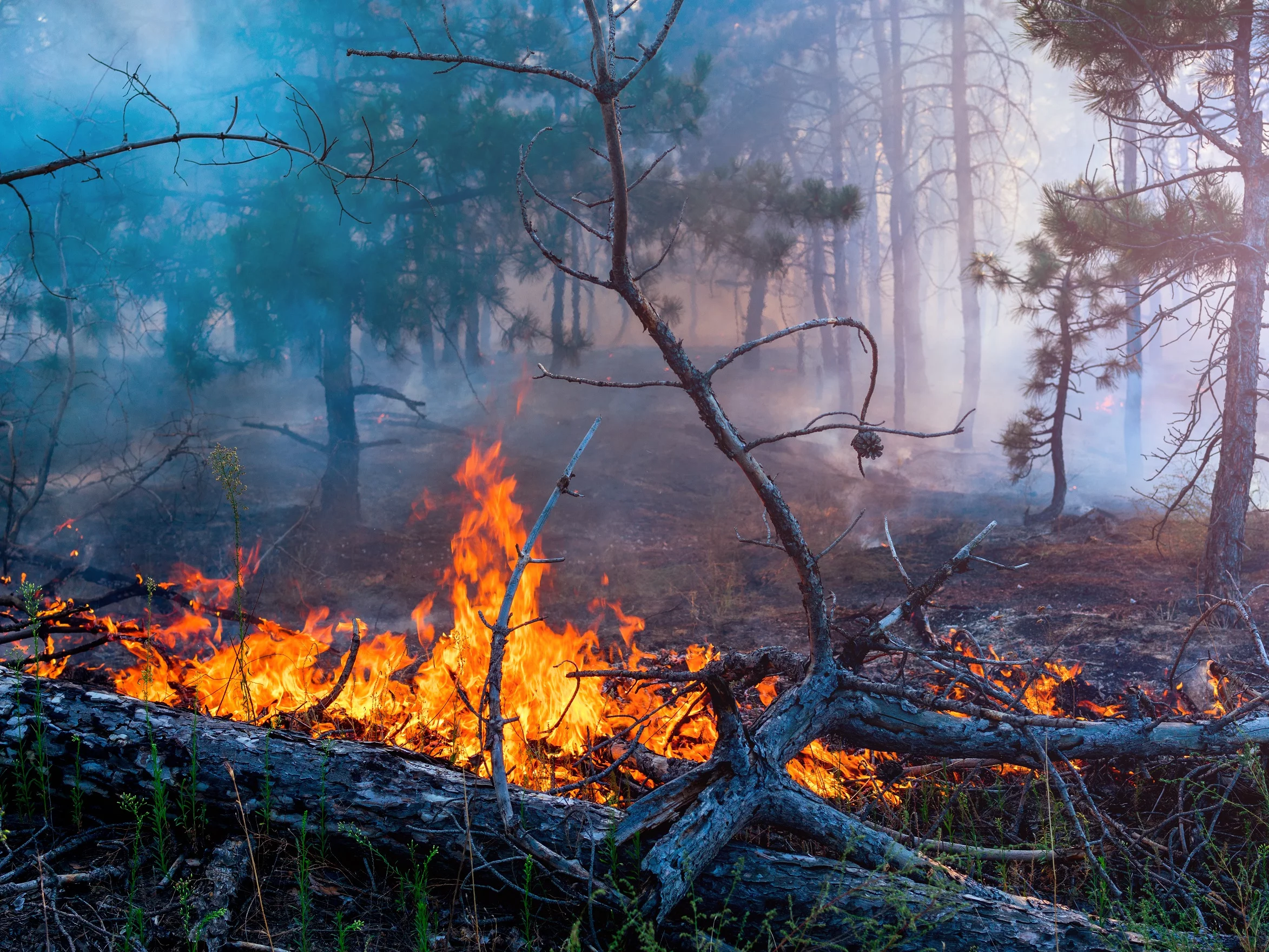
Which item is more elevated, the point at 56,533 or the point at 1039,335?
the point at 1039,335

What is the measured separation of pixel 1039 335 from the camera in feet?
37.3

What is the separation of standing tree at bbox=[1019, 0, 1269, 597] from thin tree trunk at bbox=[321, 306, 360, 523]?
32.2ft

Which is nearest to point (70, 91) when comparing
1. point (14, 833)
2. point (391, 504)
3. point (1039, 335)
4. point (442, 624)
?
point (391, 504)

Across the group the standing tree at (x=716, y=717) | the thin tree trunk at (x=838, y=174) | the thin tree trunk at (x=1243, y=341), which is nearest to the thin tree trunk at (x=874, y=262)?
the thin tree trunk at (x=838, y=174)

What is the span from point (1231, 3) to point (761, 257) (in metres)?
5.97

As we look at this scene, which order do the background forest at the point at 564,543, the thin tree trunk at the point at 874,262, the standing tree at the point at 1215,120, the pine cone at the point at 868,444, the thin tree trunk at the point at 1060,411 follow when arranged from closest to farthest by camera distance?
the background forest at the point at 564,543, the pine cone at the point at 868,444, the standing tree at the point at 1215,120, the thin tree trunk at the point at 1060,411, the thin tree trunk at the point at 874,262

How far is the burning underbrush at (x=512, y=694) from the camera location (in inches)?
138

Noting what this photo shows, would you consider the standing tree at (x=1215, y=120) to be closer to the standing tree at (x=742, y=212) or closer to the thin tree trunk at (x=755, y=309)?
the standing tree at (x=742, y=212)

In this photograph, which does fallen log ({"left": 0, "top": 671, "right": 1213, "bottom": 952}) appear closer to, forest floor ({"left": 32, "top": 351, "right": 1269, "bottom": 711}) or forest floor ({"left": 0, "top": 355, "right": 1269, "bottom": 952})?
forest floor ({"left": 0, "top": 355, "right": 1269, "bottom": 952})

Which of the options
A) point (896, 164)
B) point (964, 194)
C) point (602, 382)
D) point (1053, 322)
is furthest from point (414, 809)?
point (896, 164)

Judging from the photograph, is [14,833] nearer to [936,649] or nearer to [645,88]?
[936,649]

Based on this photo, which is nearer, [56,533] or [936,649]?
[936,649]

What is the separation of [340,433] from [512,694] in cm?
880

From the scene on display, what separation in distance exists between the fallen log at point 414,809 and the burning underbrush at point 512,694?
1.00 feet
